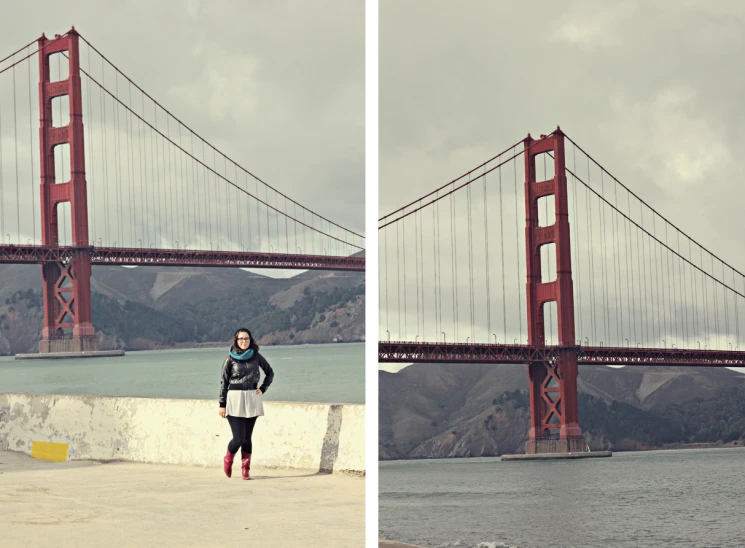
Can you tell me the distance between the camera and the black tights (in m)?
5.96

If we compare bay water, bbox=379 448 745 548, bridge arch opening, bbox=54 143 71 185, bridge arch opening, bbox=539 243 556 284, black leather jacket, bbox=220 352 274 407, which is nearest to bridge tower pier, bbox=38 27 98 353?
bridge arch opening, bbox=54 143 71 185

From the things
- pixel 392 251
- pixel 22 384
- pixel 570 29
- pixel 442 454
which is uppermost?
pixel 570 29

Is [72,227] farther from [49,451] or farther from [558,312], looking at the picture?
[49,451]

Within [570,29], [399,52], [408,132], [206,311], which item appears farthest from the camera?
[206,311]

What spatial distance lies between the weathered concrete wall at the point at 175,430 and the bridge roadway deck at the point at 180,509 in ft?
0.38

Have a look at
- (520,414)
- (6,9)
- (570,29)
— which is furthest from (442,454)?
(6,9)

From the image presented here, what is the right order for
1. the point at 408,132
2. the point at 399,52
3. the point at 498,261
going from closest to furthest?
1. the point at 399,52
2. the point at 408,132
3. the point at 498,261

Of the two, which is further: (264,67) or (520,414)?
(264,67)

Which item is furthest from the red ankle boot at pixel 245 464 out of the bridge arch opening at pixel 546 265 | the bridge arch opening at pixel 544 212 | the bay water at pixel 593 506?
the bridge arch opening at pixel 544 212

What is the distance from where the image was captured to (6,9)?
77938 mm

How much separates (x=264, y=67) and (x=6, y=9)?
87.0 feet

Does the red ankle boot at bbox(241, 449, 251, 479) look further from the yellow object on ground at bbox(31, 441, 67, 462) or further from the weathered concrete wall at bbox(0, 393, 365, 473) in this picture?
the yellow object on ground at bbox(31, 441, 67, 462)

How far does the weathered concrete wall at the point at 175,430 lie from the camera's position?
6.09 m

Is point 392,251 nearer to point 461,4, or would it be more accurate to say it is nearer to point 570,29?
point 570,29
